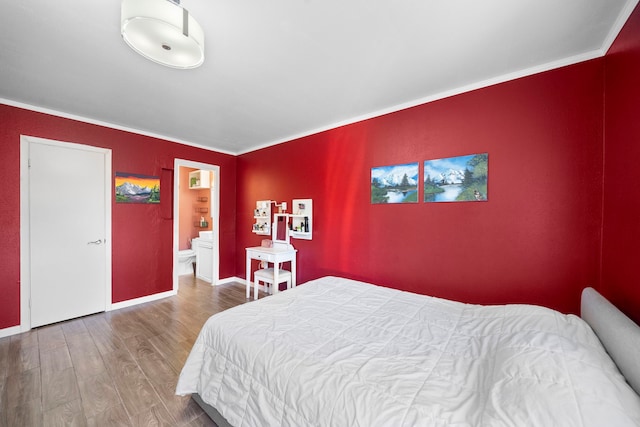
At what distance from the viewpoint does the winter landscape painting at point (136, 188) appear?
334 centimetres

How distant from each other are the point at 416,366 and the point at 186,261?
17.3 ft

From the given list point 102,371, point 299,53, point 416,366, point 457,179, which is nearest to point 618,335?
point 416,366

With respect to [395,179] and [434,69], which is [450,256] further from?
[434,69]

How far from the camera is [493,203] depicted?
216 cm

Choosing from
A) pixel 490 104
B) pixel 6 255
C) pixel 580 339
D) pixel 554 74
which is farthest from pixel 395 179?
pixel 6 255

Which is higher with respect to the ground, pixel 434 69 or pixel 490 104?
pixel 434 69

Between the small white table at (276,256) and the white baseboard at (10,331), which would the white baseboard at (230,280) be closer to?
the small white table at (276,256)

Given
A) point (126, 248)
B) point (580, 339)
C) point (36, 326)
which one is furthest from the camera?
point (126, 248)

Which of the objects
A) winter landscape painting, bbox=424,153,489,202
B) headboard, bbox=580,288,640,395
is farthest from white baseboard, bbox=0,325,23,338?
headboard, bbox=580,288,640,395

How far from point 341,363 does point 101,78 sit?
9.68ft

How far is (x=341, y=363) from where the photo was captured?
45.9 inches

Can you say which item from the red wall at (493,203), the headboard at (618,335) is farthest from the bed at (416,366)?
the red wall at (493,203)

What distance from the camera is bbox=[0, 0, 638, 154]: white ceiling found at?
1.44 meters

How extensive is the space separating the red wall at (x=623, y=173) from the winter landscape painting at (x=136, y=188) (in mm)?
4814
